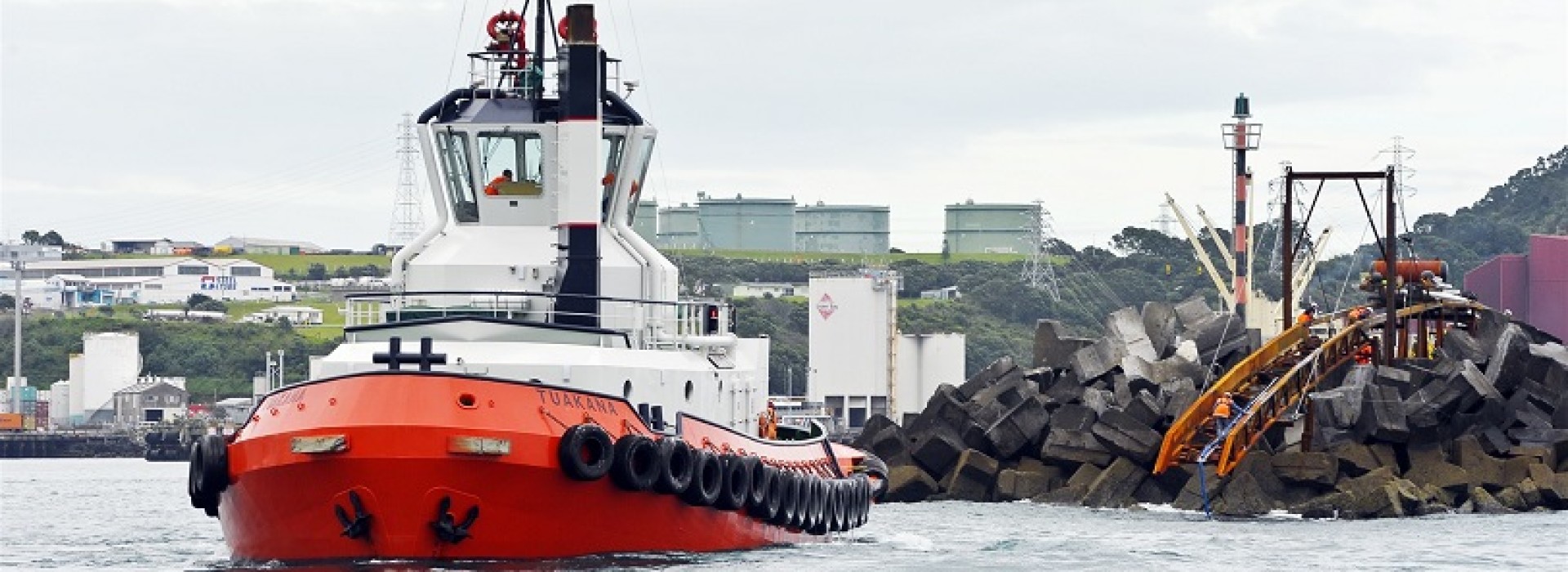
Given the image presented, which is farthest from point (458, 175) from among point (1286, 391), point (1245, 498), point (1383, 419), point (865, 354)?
point (865, 354)

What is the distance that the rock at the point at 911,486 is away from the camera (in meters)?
48.1

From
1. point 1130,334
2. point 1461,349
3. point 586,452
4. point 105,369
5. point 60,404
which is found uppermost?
point 1130,334

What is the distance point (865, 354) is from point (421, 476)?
62.7 m

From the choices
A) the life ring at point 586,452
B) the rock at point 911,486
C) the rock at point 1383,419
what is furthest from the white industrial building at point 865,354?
the life ring at point 586,452

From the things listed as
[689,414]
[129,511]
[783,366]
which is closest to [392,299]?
[689,414]

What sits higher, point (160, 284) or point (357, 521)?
point (160, 284)

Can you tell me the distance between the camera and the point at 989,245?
173 metres

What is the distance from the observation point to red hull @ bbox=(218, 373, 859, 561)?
24.5 m

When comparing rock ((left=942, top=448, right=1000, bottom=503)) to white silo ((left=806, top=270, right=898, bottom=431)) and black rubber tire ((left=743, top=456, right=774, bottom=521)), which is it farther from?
white silo ((left=806, top=270, right=898, bottom=431))

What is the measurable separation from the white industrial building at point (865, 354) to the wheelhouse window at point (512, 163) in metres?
55.1

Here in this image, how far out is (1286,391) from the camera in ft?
149

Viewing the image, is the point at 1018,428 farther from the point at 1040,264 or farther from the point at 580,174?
the point at 1040,264

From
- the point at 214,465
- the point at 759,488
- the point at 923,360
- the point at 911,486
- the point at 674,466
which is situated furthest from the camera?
the point at 923,360

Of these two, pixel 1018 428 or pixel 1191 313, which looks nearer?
pixel 1018 428
